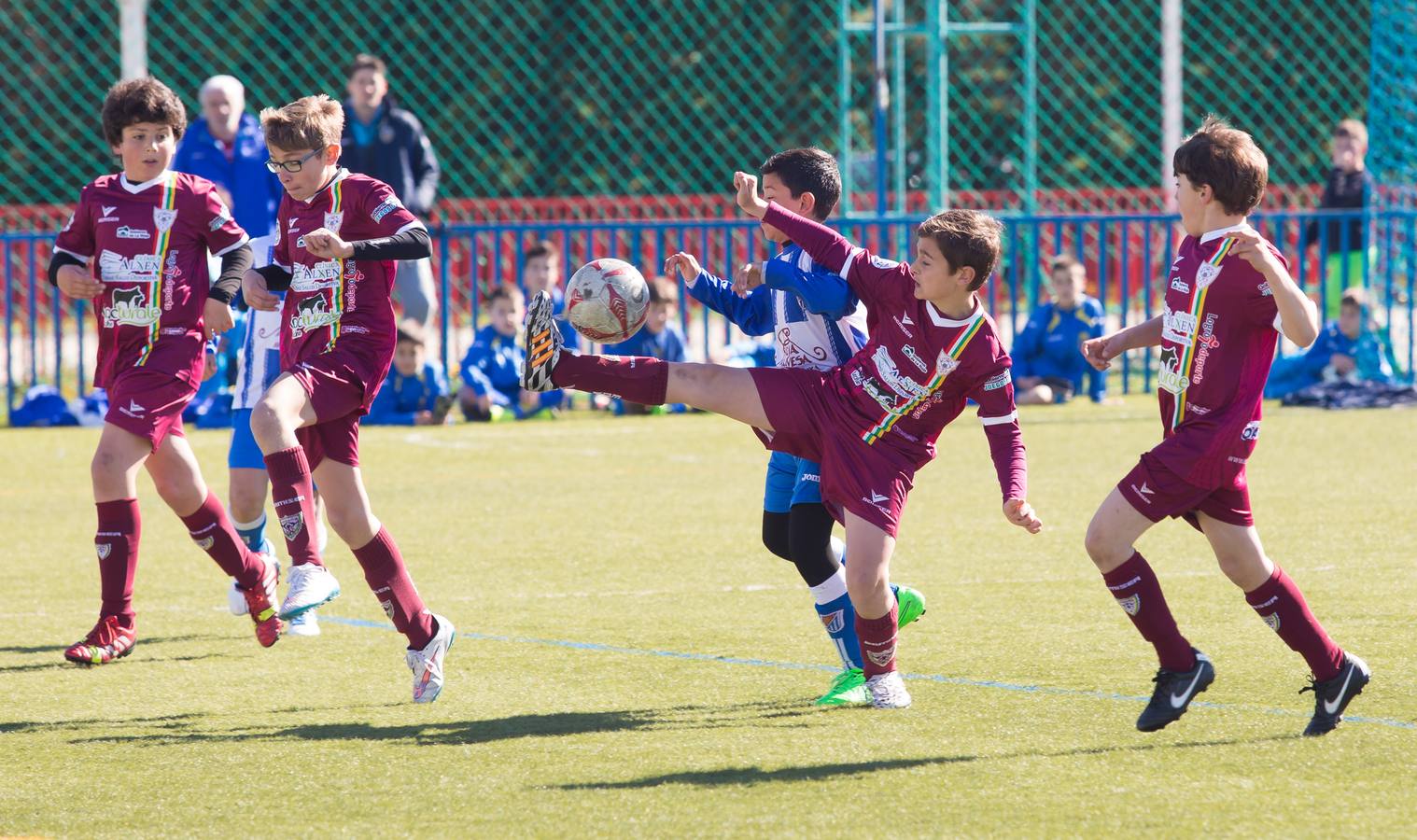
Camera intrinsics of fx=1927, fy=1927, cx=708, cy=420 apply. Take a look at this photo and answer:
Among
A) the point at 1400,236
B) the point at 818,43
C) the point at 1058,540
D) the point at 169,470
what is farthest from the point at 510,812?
the point at 818,43

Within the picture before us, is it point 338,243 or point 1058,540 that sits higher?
point 338,243

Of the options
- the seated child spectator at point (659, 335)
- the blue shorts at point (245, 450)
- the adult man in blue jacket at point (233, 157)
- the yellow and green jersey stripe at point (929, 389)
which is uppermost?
the adult man in blue jacket at point (233, 157)

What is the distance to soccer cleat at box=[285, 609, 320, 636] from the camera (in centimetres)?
602

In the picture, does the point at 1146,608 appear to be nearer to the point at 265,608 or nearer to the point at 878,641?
the point at 878,641

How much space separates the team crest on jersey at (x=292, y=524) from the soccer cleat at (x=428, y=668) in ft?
1.55

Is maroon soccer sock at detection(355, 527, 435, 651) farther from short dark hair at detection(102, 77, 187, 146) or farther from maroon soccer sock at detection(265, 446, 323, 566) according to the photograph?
short dark hair at detection(102, 77, 187, 146)

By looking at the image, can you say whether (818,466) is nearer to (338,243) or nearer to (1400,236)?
(338,243)

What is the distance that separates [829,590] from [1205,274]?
134 cm

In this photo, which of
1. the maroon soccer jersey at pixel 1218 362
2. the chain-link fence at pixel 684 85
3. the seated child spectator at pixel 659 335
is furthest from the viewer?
the chain-link fence at pixel 684 85

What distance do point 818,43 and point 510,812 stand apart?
68.6 ft

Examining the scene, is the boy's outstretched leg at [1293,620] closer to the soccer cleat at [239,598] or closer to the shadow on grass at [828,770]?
the shadow on grass at [828,770]

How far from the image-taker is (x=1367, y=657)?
537cm

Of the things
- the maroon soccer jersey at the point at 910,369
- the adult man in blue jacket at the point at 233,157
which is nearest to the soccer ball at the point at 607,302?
the maroon soccer jersey at the point at 910,369

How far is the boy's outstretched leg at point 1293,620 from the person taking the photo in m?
4.50
